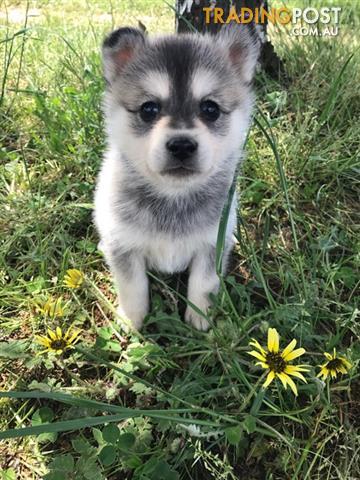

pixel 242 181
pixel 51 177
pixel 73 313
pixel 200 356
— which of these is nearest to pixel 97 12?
pixel 51 177

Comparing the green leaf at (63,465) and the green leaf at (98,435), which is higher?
the green leaf at (63,465)

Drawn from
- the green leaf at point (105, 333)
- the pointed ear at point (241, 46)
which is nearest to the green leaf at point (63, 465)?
the green leaf at point (105, 333)

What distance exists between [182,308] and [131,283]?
404 millimetres

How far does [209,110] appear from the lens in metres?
2.01

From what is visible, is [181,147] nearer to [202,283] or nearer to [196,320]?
[202,283]

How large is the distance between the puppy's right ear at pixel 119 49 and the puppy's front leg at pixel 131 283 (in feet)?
3.07

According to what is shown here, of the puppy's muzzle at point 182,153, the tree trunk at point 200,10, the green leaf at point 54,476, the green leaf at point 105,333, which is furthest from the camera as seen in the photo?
the tree trunk at point 200,10

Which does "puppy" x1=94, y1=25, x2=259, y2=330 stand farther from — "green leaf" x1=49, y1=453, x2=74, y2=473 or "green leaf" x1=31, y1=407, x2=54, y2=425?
"green leaf" x1=49, y1=453, x2=74, y2=473

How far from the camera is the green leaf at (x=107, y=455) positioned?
165cm

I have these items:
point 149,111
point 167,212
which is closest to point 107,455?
point 167,212

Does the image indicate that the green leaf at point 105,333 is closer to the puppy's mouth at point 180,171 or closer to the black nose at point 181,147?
the puppy's mouth at point 180,171

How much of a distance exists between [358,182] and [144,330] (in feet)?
6.03

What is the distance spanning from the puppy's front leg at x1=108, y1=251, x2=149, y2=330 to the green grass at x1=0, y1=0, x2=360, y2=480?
3.6 inches

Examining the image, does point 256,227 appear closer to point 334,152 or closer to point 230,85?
point 334,152
